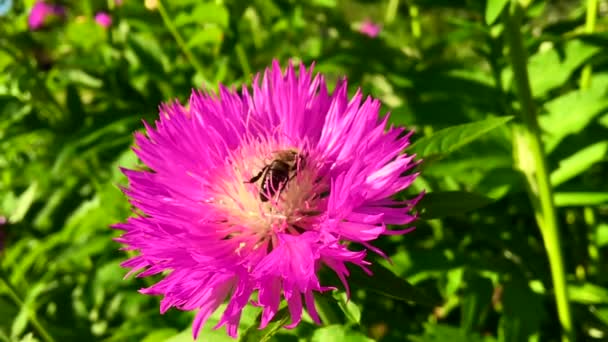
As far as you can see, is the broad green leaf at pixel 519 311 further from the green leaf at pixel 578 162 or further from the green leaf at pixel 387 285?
the green leaf at pixel 387 285

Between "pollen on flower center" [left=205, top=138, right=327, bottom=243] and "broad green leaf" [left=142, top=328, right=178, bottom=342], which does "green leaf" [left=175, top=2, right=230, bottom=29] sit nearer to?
"pollen on flower center" [left=205, top=138, right=327, bottom=243]

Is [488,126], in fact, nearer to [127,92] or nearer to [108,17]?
[127,92]

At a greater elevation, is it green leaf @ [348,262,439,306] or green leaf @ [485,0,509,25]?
green leaf @ [485,0,509,25]

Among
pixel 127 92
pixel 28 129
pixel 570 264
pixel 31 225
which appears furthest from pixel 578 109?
pixel 31 225

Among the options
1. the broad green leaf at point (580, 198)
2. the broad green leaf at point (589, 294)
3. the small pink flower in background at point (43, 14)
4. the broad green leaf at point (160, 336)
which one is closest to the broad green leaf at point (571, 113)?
the broad green leaf at point (580, 198)

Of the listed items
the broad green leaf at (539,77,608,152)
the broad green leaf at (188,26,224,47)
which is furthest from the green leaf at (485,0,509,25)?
the broad green leaf at (188,26,224,47)

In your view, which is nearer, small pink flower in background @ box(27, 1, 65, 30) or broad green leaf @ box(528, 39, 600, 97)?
broad green leaf @ box(528, 39, 600, 97)

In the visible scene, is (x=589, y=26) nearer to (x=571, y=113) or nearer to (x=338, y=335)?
(x=571, y=113)
